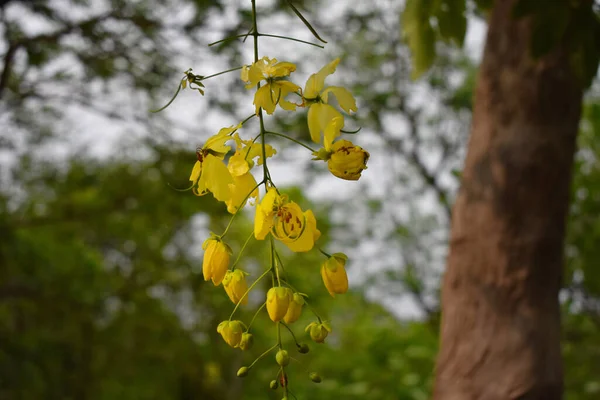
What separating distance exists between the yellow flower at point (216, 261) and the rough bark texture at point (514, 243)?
1100 mm

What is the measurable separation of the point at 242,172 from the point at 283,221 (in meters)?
0.05

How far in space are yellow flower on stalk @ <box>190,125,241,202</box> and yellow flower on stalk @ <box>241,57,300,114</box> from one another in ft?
0.10

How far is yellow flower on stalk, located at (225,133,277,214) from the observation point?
0.45 meters

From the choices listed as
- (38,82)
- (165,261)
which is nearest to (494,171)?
(38,82)

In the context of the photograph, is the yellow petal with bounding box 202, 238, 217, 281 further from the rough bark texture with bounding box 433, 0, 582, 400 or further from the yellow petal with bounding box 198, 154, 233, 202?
the rough bark texture with bounding box 433, 0, 582, 400

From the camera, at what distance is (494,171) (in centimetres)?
154

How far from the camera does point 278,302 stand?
427 mm

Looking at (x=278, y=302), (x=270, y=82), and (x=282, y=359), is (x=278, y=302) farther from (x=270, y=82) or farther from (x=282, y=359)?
(x=270, y=82)

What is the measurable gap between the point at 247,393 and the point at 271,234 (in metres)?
5.72

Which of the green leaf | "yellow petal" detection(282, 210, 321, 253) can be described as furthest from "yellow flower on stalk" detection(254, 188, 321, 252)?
the green leaf

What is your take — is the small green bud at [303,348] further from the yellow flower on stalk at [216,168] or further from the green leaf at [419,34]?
the green leaf at [419,34]

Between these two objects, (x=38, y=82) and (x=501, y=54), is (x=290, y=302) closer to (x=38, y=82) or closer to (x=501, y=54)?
(x=501, y=54)

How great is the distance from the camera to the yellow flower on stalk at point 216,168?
452 millimetres

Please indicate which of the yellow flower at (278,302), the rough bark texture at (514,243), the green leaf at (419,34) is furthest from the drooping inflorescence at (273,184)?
the rough bark texture at (514,243)
